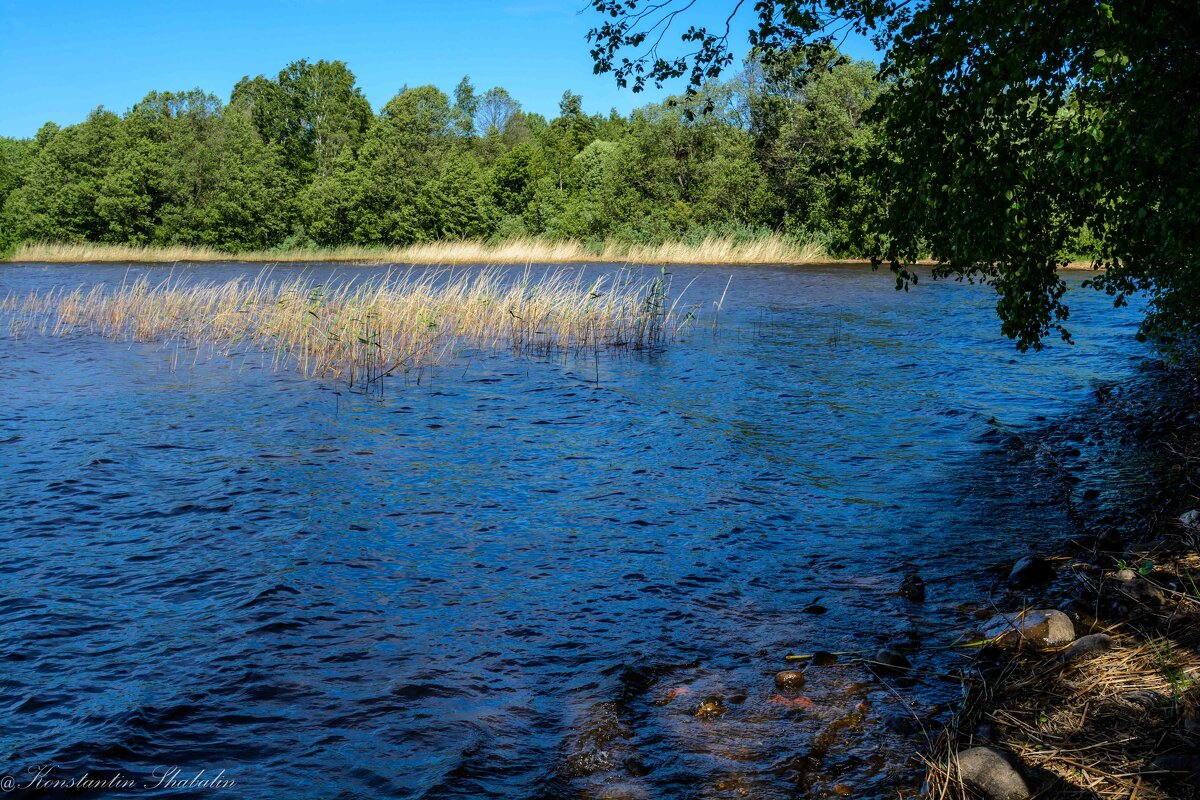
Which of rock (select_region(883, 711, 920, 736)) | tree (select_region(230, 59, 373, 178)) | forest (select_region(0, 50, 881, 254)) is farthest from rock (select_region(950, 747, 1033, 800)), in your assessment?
tree (select_region(230, 59, 373, 178))

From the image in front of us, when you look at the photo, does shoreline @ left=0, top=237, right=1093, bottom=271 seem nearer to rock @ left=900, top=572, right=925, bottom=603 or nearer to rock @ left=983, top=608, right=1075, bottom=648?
rock @ left=900, top=572, right=925, bottom=603

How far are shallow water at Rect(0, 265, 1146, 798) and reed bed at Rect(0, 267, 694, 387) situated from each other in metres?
2.21

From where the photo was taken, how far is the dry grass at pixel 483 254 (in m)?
54.5

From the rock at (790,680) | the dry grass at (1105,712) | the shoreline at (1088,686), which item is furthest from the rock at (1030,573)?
the rock at (790,680)

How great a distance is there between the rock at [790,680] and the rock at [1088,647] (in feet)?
5.04

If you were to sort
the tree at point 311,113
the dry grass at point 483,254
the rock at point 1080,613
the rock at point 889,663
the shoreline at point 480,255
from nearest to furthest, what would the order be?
the rock at point 1080,613
the rock at point 889,663
the shoreline at point 480,255
the dry grass at point 483,254
the tree at point 311,113

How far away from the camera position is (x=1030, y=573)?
23.1 feet

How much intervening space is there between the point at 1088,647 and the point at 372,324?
17208 mm

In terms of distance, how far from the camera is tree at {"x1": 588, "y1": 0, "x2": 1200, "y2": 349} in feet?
21.1

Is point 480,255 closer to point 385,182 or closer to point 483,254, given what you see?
point 483,254

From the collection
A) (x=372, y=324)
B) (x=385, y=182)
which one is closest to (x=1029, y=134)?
(x=372, y=324)

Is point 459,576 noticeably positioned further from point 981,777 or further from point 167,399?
point 167,399

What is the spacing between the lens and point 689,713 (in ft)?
17.7

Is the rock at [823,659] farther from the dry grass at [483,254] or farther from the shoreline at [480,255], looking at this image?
the dry grass at [483,254]
